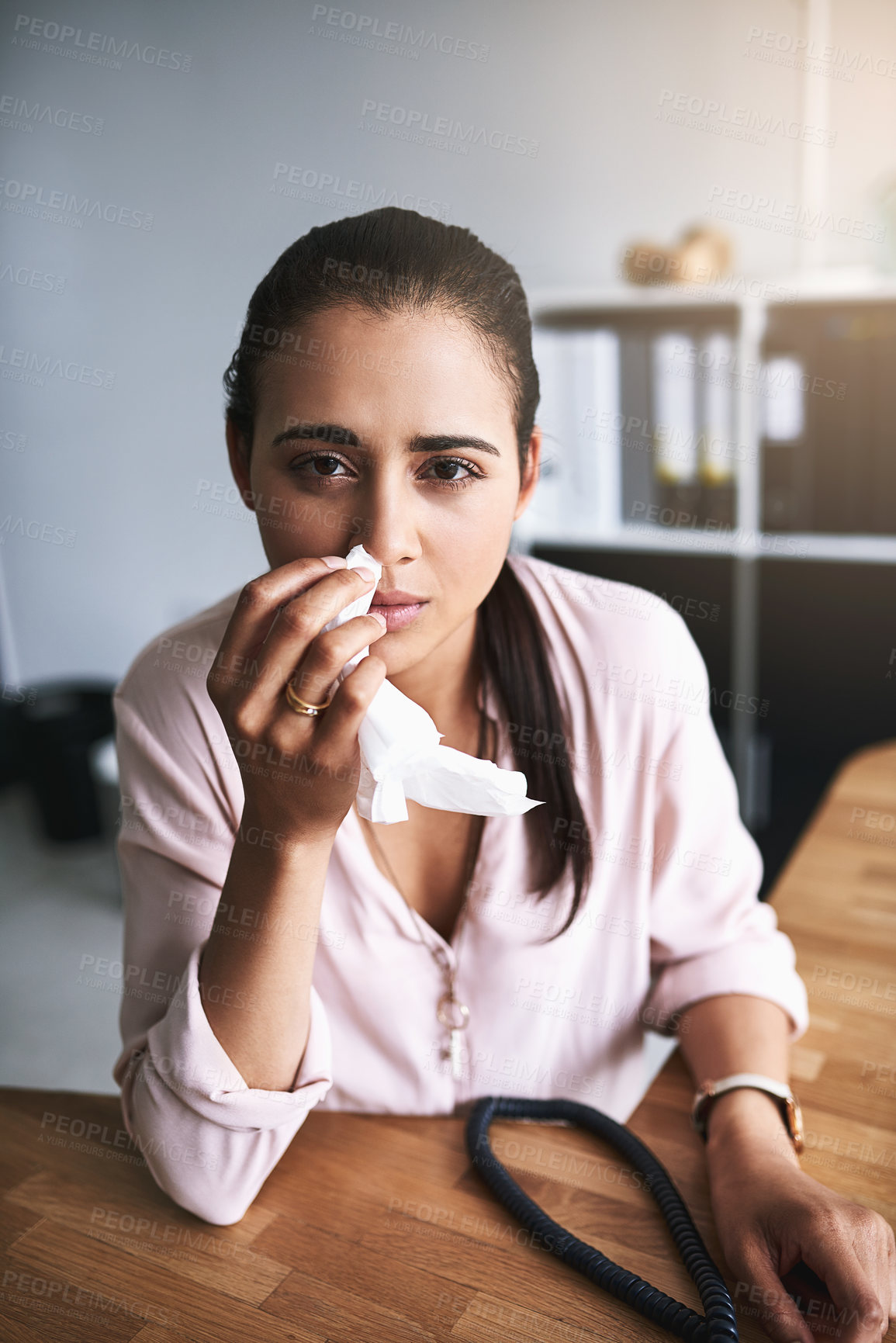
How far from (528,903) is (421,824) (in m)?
0.13

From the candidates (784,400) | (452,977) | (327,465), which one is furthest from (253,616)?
(784,400)

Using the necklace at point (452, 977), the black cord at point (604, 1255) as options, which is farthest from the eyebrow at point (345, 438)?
the black cord at point (604, 1255)

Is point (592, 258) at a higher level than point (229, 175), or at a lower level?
lower

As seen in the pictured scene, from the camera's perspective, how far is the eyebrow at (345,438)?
73 cm

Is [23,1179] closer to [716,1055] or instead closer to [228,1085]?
[228,1085]

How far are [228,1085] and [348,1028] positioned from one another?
0.79 ft

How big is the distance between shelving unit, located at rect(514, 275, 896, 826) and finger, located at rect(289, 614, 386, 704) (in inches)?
76.6

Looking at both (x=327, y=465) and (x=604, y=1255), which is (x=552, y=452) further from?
(x=604, y=1255)

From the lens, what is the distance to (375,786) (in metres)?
0.67

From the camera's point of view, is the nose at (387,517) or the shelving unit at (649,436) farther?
the shelving unit at (649,436)

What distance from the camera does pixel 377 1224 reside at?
0.73 meters

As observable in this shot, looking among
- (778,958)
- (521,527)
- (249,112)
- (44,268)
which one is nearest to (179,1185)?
(778,958)

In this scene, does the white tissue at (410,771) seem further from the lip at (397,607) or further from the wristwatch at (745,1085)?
the wristwatch at (745,1085)

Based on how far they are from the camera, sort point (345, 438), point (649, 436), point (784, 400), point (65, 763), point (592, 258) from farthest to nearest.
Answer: point (65, 763) → point (592, 258) → point (649, 436) → point (784, 400) → point (345, 438)
